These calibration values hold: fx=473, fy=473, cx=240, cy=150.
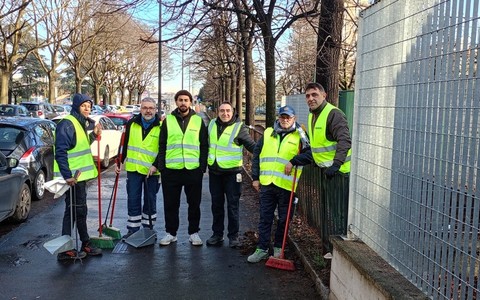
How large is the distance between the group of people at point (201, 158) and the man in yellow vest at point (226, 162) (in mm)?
13

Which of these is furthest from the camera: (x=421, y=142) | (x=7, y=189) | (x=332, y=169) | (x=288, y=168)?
(x=7, y=189)

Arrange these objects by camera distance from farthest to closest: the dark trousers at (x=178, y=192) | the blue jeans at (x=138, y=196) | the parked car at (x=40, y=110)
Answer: the parked car at (x=40, y=110)
the blue jeans at (x=138, y=196)
the dark trousers at (x=178, y=192)

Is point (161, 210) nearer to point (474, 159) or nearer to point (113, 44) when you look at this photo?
point (474, 159)

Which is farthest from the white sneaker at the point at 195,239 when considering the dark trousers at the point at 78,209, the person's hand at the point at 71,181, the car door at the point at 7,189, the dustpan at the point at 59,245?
the car door at the point at 7,189

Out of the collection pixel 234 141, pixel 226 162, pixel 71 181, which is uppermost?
pixel 234 141

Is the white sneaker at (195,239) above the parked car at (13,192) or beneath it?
beneath

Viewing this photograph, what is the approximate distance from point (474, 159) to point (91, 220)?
646 cm

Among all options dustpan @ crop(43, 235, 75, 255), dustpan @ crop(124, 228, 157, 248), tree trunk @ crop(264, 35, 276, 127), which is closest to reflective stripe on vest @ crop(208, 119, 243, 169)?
dustpan @ crop(124, 228, 157, 248)

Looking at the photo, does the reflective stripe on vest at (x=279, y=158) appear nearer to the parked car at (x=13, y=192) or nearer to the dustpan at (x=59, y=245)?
the dustpan at (x=59, y=245)

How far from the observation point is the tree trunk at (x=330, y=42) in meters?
8.66

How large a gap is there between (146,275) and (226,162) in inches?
68.5

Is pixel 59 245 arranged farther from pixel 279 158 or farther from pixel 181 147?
pixel 279 158

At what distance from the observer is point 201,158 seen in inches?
244

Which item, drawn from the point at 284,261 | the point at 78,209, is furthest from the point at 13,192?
the point at 284,261
